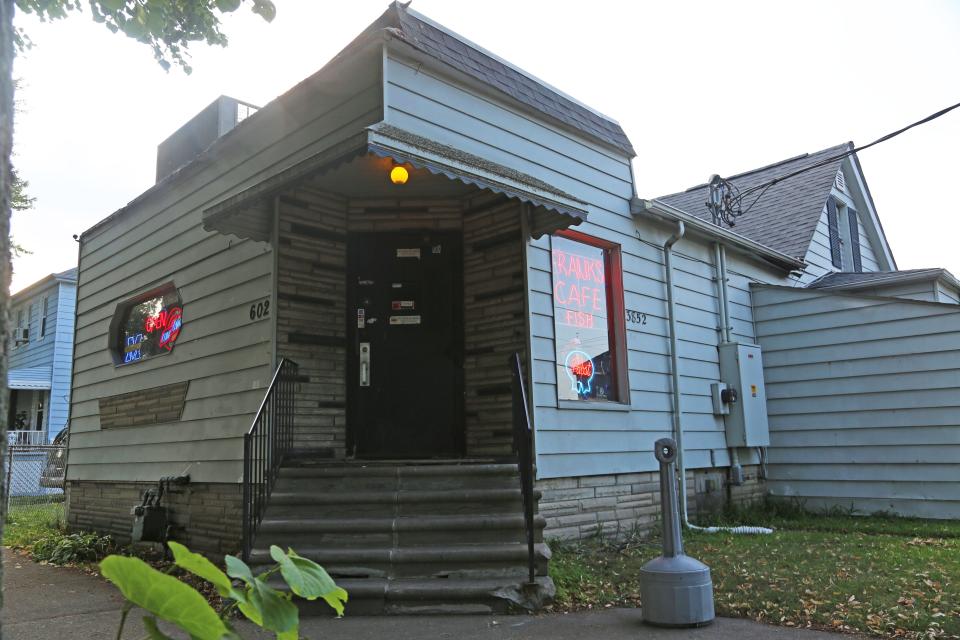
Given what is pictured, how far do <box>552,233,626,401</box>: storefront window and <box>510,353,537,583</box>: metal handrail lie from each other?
4.04 ft

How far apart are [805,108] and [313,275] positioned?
33.8 ft

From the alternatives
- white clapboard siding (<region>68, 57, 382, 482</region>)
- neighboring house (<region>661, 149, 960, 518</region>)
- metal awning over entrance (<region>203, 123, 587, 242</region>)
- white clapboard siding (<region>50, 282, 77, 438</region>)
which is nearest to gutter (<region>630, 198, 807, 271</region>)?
neighboring house (<region>661, 149, 960, 518</region>)

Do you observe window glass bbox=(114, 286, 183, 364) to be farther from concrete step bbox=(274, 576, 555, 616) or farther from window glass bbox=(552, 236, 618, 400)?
concrete step bbox=(274, 576, 555, 616)

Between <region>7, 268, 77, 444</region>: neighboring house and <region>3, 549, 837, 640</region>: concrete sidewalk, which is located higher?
<region>7, 268, 77, 444</region>: neighboring house

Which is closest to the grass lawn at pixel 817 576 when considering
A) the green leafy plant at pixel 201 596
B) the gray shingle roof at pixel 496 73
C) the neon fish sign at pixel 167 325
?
the green leafy plant at pixel 201 596

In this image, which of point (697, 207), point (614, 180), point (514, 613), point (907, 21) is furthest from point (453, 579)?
point (697, 207)

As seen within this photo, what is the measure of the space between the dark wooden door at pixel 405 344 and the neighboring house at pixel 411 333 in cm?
2

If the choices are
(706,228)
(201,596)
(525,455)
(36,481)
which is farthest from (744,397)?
(36,481)

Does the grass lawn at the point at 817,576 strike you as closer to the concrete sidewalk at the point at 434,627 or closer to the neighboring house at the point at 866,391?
the concrete sidewalk at the point at 434,627

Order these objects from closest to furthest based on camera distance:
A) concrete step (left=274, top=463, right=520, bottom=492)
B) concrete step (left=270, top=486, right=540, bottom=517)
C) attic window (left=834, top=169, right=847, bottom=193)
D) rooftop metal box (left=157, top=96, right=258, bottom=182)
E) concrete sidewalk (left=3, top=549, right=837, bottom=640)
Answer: concrete sidewalk (left=3, top=549, right=837, bottom=640) < concrete step (left=270, top=486, right=540, bottom=517) < concrete step (left=274, top=463, right=520, bottom=492) < rooftop metal box (left=157, top=96, right=258, bottom=182) < attic window (left=834, top=169, right=847, bottom=193)

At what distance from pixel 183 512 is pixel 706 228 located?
672 centimetres

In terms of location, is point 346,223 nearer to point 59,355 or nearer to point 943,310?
point 943,310

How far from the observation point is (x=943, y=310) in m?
8.30

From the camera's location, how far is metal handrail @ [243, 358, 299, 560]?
5.02 metres
